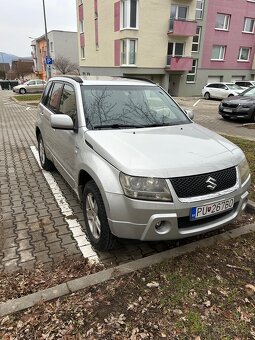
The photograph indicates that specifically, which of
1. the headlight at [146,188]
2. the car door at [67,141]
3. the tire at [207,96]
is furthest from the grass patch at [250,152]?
the tire at [207,96]

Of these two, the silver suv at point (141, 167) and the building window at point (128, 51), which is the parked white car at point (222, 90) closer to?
the building window at point (128, 51)

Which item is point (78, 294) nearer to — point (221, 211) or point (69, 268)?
point (69, 268)

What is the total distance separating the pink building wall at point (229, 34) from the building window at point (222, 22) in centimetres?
33

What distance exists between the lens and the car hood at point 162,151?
2512 millimetres

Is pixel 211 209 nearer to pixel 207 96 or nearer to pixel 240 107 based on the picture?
pixel 240 107

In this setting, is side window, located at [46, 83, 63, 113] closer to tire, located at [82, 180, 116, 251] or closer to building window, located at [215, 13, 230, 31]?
tire, located at [82, 180, 116, 251]

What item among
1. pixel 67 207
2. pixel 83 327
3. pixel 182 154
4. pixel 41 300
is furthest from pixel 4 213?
pixel 182 154

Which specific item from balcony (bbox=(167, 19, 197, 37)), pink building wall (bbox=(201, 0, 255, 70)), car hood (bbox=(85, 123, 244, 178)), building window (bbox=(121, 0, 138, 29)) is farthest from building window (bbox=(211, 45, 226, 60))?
car hood (bbox=(85, 123, 244, 178))

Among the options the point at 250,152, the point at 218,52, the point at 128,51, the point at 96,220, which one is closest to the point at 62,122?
the point at 96,220

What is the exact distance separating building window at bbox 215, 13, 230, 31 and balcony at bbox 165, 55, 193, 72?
5659mm

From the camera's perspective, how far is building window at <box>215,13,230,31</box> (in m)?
27.7

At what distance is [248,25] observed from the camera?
2955 centimetres

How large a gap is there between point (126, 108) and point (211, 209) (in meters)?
1.72

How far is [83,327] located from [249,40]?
3440 centimetres
